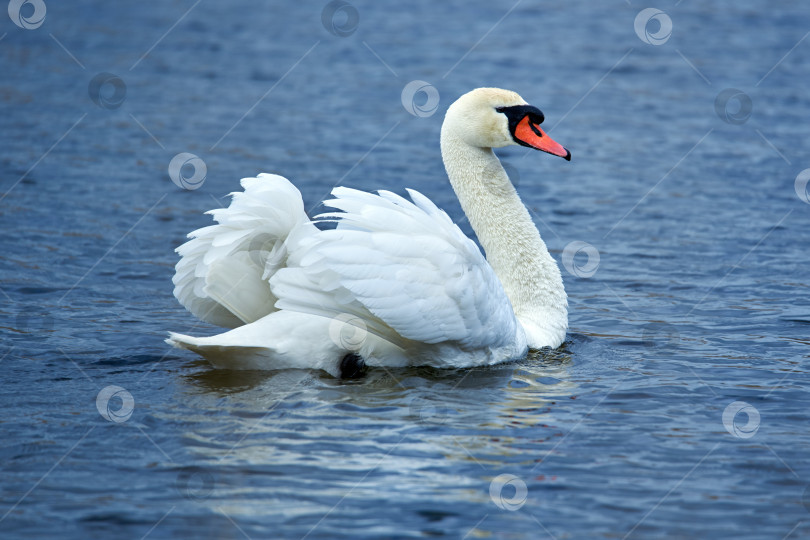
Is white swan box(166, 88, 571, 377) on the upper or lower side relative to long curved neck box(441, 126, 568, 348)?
lower

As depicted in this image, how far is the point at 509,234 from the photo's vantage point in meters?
8.34

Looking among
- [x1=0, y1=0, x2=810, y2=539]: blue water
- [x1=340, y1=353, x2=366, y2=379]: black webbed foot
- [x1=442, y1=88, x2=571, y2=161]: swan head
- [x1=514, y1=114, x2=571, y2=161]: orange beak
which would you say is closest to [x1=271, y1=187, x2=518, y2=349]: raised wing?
[x1=340, y1=353, x2=366, y2=379]: black webbed foot

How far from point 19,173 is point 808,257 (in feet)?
28.7

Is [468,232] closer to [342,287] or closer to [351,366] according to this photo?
[351,366]

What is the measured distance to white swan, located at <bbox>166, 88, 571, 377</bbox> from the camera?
22.6ft

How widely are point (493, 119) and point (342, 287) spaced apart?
196 centimetres

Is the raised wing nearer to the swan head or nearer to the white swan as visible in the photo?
the white swan

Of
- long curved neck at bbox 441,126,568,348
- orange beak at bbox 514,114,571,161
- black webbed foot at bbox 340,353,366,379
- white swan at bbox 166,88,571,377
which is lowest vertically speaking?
black webbed foot at bbox 340,353,366,379

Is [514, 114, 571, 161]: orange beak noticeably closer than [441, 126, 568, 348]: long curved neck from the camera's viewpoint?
Yes

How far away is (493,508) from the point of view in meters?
5.58

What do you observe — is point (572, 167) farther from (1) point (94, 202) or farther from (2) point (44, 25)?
(2) point (44, 25)

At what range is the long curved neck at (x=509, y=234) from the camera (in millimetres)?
8281

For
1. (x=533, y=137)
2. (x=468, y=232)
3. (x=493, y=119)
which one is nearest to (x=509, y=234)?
(x=533, y=137)

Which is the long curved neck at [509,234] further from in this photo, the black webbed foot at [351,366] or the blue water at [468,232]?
the black webbed foot at [351,366]
